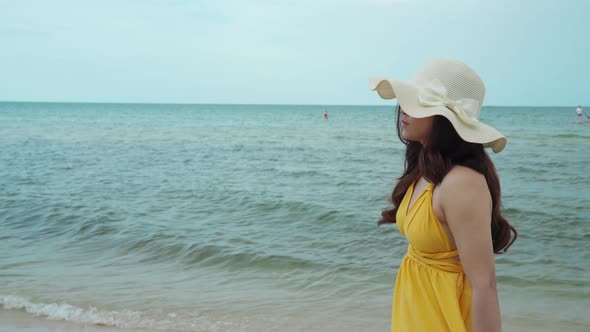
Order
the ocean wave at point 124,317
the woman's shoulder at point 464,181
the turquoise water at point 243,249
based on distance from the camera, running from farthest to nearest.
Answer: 1. the turquoise water at point 243,249
2. the ocean wave at point 124,317
3. the woman's shoulder at point 464,181

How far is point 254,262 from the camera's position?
7141 mm

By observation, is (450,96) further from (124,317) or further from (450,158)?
(124,317)

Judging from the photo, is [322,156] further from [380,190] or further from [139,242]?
[139,242]

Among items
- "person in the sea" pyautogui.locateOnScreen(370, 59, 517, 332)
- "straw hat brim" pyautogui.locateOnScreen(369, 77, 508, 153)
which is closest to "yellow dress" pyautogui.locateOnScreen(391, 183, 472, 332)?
"person in the sea" pyautogui.locateOnScreen(370, 59, 517, 332)

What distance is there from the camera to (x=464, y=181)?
180 centimetres

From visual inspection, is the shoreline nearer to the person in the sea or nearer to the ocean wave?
the ocean wave

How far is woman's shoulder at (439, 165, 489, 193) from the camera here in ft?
5.86

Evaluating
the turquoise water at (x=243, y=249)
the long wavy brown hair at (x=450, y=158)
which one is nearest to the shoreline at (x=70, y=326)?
the turquoise water at (x=243, y=249)

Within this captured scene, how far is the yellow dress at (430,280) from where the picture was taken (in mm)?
1910

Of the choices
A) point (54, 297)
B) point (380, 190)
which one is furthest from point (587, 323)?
point (380, 190)

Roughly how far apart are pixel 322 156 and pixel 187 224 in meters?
11.4

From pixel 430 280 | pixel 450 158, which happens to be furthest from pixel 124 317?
pixel 450 158

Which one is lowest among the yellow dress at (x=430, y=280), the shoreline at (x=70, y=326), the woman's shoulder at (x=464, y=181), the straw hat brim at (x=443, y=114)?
the shoreline at (x=70, y=326)

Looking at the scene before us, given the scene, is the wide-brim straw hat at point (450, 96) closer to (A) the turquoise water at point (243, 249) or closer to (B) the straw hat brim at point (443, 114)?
(B) the straw hat brim at point (443, 114)
